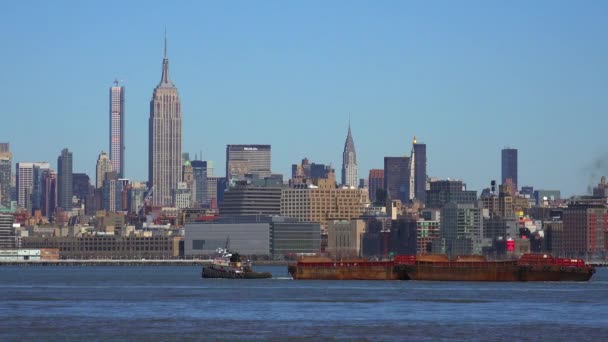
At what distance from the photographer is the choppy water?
300ft

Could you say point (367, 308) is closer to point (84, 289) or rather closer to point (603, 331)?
point (603, 331)

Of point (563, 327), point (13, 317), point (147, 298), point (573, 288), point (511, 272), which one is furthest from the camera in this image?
point (511, 272)

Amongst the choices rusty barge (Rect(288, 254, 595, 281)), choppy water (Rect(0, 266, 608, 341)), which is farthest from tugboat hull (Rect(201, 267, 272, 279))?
choppy water (Rect(0, 266, 608, 341))

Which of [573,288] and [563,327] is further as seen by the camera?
[573,288]

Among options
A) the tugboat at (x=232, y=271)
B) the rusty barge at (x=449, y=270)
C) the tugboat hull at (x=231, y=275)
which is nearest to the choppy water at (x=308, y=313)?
the rusty barge at (x=449, y=270)

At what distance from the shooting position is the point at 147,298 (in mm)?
129500

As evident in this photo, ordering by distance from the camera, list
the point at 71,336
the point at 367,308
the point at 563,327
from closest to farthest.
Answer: the point at 71,336 < the point at 563,327 < the point at 367,308

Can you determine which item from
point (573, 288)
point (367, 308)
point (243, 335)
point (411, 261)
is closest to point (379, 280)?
point (411, 261)

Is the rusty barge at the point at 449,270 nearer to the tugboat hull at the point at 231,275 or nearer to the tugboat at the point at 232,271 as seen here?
the tugboat hull at the point at 231,275

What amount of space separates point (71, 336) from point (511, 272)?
87472mm

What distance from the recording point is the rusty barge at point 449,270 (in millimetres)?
169875

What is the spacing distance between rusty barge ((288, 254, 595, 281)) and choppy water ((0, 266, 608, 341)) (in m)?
17.3

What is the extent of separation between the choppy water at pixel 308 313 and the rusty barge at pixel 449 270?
56.6 ft

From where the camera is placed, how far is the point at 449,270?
574ft
